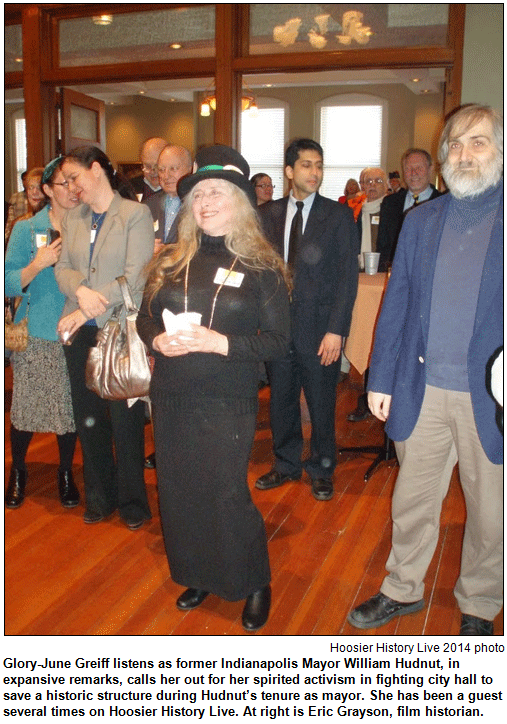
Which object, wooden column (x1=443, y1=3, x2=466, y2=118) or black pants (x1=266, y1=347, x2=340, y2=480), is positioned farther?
wooden column (x1=443, y1=3, x2=466, y2=118)

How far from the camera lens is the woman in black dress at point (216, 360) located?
1.97m

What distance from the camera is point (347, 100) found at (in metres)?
11.7

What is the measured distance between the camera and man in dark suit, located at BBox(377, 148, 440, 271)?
410 cm

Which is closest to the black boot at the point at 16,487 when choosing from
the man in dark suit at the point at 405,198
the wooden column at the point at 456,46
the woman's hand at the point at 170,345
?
the woman's hand at the point at 170,345

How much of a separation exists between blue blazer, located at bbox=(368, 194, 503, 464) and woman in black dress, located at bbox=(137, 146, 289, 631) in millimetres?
333

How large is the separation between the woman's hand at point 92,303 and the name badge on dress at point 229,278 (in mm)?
847

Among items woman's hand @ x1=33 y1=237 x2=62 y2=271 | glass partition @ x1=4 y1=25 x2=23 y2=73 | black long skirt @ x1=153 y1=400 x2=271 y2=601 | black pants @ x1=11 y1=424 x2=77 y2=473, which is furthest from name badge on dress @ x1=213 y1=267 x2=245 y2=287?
glass partition @ x1=4 y1=25 x2=23 y2=73

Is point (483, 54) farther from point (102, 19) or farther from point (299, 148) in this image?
point (102, 19)

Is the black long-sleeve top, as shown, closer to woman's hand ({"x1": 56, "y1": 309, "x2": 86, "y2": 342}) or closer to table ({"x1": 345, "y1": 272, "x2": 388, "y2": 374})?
woman's hand ({"x1": 56, "y1": 309, "x2": 86, "y2": 342})

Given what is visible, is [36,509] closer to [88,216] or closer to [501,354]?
[88,216]

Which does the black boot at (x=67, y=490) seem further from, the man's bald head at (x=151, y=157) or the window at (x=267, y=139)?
the window at (x=267, y=139)

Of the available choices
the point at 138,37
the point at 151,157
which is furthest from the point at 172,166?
the point at 138,37

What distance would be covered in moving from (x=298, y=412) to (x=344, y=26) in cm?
317

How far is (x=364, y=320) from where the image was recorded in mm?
3594
